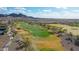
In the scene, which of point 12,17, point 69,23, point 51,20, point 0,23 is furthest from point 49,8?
point 0,23

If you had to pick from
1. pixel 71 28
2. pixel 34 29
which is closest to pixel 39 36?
pixel 34 29

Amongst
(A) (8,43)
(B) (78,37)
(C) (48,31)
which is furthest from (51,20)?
(A) (8,43)

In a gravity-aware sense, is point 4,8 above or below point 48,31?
above

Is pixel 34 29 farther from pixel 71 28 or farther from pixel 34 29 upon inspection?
pixel 71 28

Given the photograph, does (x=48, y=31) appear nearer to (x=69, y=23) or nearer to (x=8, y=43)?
(x=69, y=23)

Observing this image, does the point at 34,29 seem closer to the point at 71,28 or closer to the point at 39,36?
the point at 39,36
